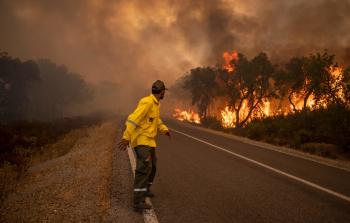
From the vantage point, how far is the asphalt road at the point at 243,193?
4.71 m

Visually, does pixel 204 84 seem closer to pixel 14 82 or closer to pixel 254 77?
pixel 254 77

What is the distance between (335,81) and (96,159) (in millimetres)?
11756

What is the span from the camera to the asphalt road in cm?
471

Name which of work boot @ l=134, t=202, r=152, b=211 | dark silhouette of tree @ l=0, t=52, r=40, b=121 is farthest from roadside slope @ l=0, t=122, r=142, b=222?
dark silhouette of tree @ l=0, t=52, r=40, b=121

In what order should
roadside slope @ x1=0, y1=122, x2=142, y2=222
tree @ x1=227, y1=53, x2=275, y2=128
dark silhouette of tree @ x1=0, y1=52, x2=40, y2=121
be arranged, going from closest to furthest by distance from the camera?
roadside slope @ x1=0, y1=122, x2=142, y2=222 < tree @ x1=227, y1=53, x2=275, y2=128 < dark silhouette of tree @ x1=0, y1=52, x2=40, y2=121

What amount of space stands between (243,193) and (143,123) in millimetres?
2501

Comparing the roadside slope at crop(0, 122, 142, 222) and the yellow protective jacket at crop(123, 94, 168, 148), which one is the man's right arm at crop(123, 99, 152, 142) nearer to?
the yellow protective jacket at crop(123, 94, 168, 148)

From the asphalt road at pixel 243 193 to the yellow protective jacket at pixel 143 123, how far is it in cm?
117

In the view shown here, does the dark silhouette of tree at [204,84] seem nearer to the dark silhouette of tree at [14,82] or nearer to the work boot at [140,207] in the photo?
the dark silhouette of tree at [14,82]

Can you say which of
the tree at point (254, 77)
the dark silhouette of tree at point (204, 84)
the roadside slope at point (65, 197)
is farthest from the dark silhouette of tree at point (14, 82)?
the roadside slope at point (65, 197)

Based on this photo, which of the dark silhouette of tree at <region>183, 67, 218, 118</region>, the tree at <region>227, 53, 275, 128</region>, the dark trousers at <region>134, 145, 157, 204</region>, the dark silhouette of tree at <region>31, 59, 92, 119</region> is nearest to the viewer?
the dark trousers at <region>134, 145, 157, 204</region>

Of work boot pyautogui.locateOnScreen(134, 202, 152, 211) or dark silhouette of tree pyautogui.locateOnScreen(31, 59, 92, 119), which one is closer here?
work boot pyautogui.locateOnScreen(134, 202, 152, 211)

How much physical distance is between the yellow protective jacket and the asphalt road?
1167 millimetres

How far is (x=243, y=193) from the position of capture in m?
5.90
